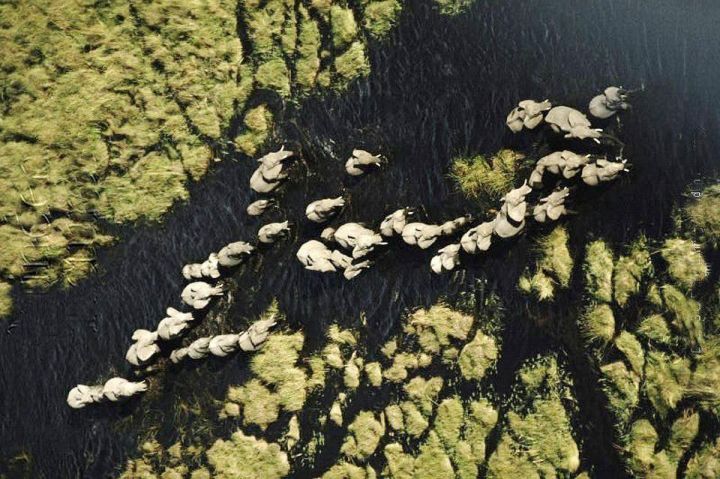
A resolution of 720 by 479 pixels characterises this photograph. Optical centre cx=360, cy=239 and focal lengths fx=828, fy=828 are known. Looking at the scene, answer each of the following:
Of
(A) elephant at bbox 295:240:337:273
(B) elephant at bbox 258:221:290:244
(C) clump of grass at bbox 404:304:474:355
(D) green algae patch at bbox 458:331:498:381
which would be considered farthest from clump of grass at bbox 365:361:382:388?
(B) elephant at bbox 258:221:290:244

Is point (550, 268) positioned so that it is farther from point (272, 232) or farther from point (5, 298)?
point (5, 298)

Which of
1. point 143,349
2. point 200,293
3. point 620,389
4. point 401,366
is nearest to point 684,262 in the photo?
point 620,389

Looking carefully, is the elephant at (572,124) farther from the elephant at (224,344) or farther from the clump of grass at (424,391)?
the elephant at (224,344)

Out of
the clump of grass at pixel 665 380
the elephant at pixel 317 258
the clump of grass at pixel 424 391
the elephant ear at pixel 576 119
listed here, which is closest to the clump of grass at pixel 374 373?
the clump of grass at pixel 424 391

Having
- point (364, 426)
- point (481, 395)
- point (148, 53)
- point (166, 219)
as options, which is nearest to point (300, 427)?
point (364, 426)

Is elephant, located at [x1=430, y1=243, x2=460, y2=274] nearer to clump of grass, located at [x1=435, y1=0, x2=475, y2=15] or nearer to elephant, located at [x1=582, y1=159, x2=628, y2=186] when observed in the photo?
elephant, located at [x1=582, y1=159, x2=628, y2=186]

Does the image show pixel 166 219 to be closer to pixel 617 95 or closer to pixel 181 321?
pixel 181 321
